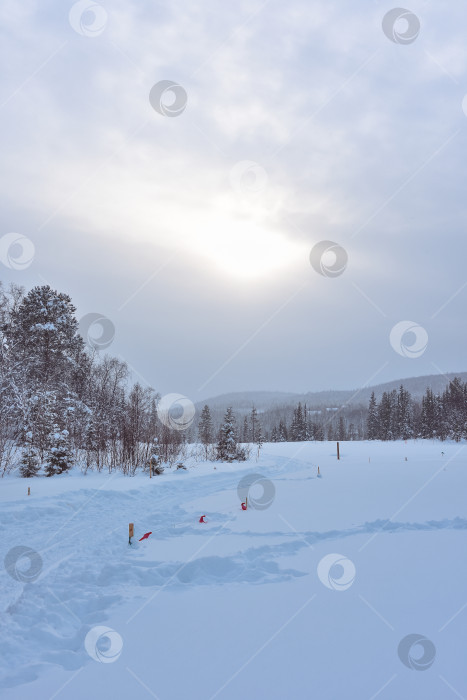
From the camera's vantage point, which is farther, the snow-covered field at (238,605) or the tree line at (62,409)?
the tree line at (62,409)

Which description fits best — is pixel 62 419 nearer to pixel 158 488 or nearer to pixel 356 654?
pixel 158 488

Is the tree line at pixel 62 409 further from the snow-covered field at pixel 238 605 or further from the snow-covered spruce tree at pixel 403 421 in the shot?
the snow-covered spruce tree at pixel 403 421

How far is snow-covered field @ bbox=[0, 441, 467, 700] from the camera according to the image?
159 inches

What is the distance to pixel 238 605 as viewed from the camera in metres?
5.77

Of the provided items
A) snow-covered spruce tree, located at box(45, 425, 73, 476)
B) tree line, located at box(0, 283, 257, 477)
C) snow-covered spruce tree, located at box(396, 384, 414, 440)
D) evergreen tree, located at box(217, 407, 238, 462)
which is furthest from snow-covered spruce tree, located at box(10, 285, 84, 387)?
snow-covered spruce tree, located at box(396, 384, 414, 440)

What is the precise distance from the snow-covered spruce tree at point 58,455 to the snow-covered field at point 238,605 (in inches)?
302

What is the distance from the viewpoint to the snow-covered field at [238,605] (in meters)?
4.04

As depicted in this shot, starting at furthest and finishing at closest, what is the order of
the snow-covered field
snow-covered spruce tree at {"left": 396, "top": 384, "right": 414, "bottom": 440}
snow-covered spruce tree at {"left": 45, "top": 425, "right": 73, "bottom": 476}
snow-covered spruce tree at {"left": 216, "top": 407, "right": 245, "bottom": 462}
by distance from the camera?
snow-covered spruce tree at {"left": 396, "top": 384, "right": 414, "bottom": 440} → snow-covered spruce tree at {"left": 216, "top": 407, "right": 245, "bottom": 462} → snow-covered spruce tree at {"left": 45, "top": 425, "right": 73, "bottom": 476} → the snow-covered field

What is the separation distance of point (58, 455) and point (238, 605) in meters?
16.4

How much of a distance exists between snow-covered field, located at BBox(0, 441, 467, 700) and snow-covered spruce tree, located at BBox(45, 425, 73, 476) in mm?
7677

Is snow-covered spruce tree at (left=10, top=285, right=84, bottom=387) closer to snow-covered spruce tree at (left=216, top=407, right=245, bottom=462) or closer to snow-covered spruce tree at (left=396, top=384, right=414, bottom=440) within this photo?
snow-covered spruce tree at (left=216, top=407, right=245, bottom=462)

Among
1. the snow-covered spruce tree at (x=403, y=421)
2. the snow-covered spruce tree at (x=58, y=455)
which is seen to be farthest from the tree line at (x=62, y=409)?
the snow-covered spruce tree at (x=403, y=421)

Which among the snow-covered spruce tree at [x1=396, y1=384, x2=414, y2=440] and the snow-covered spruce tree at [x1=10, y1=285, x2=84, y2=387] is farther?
the snow-covered spruce tree at [x1=396, y1=384, x2=414, y2=440]

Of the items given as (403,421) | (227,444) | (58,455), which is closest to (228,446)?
(227,444)
